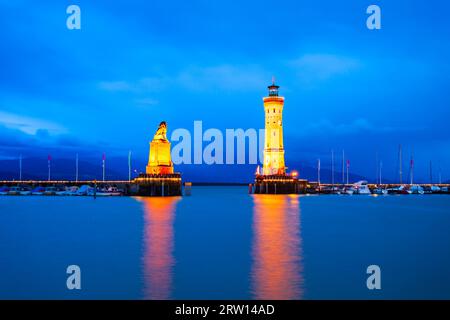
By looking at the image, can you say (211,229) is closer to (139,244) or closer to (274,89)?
(139,244)

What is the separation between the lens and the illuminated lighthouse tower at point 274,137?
135875 millimetres

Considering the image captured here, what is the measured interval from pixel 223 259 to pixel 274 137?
10502 centimetres

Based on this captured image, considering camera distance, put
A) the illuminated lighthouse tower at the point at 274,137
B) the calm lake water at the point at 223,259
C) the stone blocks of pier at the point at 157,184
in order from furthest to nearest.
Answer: the illuminated lighthouse tower at the point at 274,137, the stone blocks of pier at the point at 157,184, the calm lake water at the point at 223,259

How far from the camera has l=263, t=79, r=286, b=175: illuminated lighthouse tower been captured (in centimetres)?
13588

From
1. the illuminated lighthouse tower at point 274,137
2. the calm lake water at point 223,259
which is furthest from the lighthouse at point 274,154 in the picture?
the calm lake water at point 223,259

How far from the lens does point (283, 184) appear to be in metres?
141

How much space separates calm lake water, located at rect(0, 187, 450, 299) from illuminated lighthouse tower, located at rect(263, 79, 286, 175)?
81.1 metres

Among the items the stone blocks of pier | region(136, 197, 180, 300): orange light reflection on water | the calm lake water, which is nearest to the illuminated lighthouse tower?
the stone blocks of pier

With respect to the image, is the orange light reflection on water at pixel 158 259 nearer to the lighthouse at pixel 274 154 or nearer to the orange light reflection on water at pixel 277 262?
the orange light reflection on water at pixel 277 262

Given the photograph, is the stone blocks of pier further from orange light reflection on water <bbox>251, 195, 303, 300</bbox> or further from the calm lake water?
orange light reflection on water <bbox>251, 195, 303, 300</bbox>

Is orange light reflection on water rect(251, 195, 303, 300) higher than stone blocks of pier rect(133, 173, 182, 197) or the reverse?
the reverse

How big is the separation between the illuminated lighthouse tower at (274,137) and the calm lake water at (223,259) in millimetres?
81106
